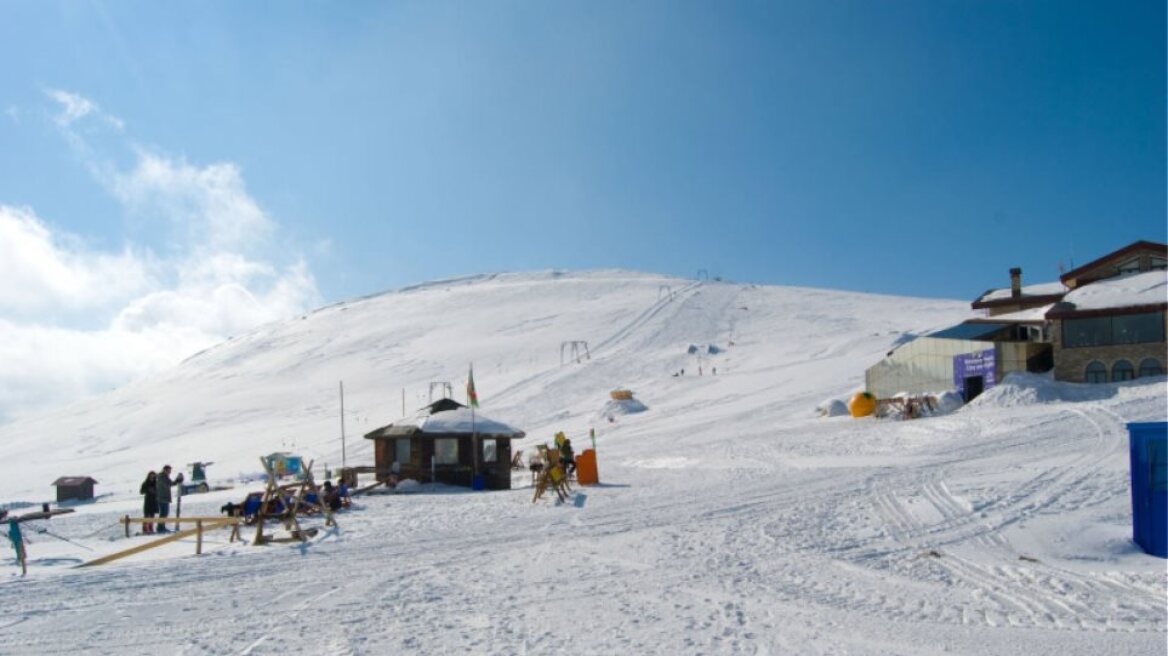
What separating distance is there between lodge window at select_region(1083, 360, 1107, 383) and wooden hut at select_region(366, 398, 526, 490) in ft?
65.6

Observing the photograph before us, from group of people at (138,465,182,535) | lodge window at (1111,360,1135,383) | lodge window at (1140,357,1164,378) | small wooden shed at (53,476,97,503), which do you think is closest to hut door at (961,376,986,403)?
lodge window at (1111,360,1135,383)

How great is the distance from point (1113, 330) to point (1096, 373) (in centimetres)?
158

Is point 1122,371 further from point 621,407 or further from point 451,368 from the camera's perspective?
point 451,368

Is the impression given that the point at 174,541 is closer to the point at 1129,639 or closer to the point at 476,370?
the point at 1129,639

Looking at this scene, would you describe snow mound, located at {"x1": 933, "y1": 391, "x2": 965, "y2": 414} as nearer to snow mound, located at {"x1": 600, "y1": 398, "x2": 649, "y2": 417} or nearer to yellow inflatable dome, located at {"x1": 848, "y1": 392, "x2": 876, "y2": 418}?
yellow inflatable dome, located at {"x1": 848, "y1": 392, "x2": 876, "y2": 418}

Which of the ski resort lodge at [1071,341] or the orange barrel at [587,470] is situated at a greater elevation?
the ski resort lodge at [1071,341]

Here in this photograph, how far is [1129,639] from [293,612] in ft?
24.6

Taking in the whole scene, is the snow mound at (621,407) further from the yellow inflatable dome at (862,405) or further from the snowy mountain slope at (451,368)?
the yellow inflatable dome at (862,405)

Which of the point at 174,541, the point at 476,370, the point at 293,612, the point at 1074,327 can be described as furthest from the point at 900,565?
the point at 476,370

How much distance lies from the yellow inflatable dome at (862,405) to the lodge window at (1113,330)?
682 cm

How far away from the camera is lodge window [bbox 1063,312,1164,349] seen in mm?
27562

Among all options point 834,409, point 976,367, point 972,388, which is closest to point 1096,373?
point 976,367

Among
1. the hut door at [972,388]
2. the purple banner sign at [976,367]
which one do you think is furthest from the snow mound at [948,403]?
the hut door at [972,388]

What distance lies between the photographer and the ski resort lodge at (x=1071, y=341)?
2783cm
